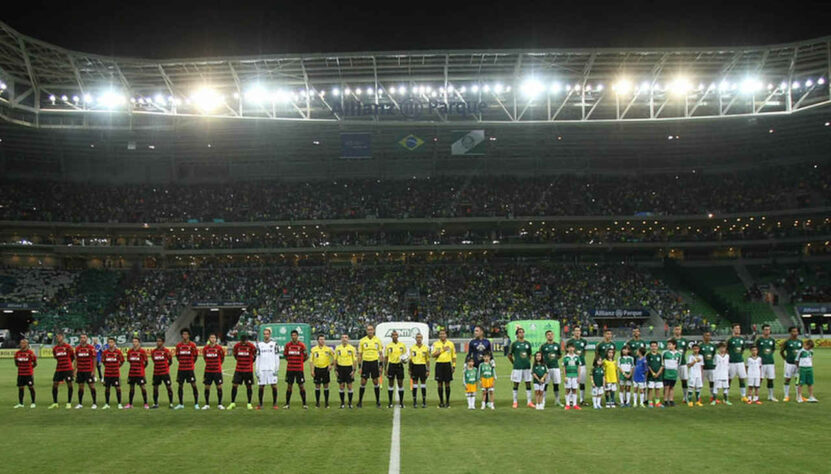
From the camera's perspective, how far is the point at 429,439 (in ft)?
39.0

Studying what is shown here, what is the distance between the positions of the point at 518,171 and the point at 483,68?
2866 cm

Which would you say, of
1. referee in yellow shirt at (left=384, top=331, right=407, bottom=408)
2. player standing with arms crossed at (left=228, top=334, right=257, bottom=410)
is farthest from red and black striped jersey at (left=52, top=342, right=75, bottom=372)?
referee in yellow shirt at (left=384, top=331, right=407, bottom=408)

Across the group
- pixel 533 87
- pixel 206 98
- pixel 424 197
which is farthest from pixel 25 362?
pixel 424 197

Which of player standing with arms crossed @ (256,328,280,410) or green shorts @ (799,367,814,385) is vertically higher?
player standing with arms crossed @ (256,328,280,410)

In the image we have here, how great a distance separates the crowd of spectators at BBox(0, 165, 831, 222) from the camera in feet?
181

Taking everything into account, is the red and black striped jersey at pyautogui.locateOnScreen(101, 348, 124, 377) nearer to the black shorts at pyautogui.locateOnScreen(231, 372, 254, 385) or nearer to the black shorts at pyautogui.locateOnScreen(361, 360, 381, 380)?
the black shorts at pyautogui.locateOnScreen(231, 372, 254, 385)

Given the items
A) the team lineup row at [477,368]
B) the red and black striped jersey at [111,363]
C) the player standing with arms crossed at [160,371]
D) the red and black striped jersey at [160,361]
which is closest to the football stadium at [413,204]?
the team lineup row at [477,368]

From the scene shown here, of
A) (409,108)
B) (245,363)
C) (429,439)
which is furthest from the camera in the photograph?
(409,108)

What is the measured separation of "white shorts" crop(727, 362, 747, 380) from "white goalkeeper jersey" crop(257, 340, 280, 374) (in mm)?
11849

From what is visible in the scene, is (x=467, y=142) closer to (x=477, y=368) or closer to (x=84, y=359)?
(x=477, y=368)

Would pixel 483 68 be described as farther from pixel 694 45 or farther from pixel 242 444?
pixel 242 444

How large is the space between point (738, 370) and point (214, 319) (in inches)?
1832

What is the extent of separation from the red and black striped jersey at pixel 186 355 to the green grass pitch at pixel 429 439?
1141mm

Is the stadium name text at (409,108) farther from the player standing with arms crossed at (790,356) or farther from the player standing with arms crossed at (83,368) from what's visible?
the player standing with arms crossed at (790,356)
